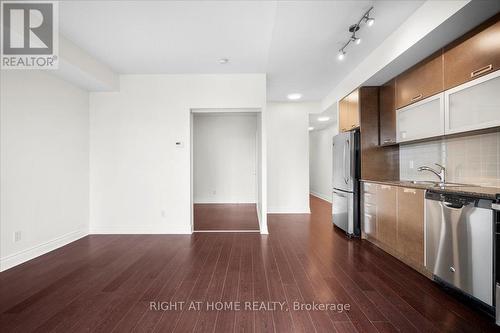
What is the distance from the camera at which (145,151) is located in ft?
13.1

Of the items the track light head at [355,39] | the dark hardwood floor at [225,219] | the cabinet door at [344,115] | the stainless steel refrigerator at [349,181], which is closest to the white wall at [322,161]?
the cabinet door at [344,115]

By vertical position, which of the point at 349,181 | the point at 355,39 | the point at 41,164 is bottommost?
the point at 349,181

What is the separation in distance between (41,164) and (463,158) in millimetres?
5347

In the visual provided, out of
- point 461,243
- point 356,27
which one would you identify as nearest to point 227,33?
point 356,27

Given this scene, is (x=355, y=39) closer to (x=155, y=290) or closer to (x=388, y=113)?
(x=388, y=113)

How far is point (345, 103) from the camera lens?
4.07 meters

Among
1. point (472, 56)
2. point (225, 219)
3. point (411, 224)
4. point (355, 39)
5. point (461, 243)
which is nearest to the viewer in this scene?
point (461, 243)

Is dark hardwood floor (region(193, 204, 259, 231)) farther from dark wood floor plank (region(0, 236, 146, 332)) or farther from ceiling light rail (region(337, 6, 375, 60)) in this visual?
ceiling light rail (region(337, 6, 375, 60))

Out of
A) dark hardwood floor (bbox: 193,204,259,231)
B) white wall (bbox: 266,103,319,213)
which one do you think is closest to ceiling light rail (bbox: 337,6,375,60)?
white wall (bbox: 266,103,319,213)

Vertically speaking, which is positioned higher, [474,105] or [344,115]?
[344,115]

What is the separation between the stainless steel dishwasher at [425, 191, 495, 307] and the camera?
66.7 inches

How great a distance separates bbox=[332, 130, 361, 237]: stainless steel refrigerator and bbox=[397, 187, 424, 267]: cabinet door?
0.94 metres

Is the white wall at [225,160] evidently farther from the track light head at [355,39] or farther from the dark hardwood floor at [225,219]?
the track light head at [355,39]

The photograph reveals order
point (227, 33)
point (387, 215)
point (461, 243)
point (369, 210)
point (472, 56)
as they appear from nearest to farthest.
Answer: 1. point (461, 243)
2. point (472, 56)
3. point (227, 33)
4. point (387, 215)
5. point (369, 210)
